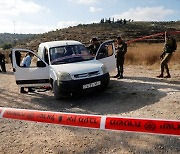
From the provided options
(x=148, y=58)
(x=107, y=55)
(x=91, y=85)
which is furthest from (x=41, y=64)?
(x=148, y=58)

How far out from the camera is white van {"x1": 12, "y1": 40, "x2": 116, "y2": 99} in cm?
811

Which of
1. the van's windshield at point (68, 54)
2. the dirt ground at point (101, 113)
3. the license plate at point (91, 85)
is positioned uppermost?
the van's windshield at point (68, 54)

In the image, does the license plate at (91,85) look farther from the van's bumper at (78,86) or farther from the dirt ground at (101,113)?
the dirt ground at (101,113)

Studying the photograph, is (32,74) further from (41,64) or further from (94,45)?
(94,45)

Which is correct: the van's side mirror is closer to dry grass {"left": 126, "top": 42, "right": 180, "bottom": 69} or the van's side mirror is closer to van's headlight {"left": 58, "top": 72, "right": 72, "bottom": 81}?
Result: van's headlight {"left": 58, "top": 72, "right": 72, "bottom": 81}

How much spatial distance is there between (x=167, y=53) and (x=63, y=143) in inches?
267

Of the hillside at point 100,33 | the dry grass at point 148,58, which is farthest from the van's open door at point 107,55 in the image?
the hillside at point 100,33

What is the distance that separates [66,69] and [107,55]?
2.65m

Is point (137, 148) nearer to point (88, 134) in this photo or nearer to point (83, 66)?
point (88, 134)

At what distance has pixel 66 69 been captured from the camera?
326 inches

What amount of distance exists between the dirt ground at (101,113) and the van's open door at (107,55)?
2.31 ft

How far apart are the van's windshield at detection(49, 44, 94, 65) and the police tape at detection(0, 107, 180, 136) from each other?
164 inches

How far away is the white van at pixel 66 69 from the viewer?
8109 mm

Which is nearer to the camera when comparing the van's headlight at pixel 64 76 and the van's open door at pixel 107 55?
the van's headlight at pixel 64 76
